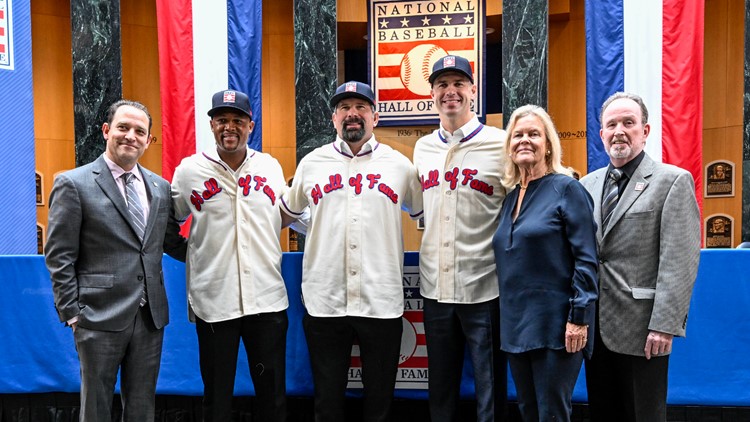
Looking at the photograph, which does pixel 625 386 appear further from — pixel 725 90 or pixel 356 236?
pixel 725 90

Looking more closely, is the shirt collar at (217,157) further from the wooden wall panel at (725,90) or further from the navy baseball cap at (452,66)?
the wooden wall panel at (725,90)

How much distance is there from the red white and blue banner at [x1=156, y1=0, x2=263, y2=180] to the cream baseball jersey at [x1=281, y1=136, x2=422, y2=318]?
136 inches

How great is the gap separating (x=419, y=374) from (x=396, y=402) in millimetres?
254

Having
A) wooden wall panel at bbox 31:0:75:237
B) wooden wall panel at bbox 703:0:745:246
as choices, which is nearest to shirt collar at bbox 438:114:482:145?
wooden wall panel at bbox 703:0:745:246

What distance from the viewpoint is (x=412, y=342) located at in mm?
3260

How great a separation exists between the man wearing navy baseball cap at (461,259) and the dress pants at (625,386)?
1.39 feet

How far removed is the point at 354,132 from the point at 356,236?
553 millimetres

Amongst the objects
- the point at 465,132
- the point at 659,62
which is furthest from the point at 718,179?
the point at 465,132

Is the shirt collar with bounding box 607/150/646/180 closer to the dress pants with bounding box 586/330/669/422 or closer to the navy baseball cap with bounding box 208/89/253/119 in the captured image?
the dress pants with bounding box 586/330/669/422

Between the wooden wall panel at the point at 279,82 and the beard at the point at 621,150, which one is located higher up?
the wooden wall panel at the point at 279,82

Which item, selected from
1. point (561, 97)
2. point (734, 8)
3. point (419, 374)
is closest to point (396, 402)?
point (419, 374)

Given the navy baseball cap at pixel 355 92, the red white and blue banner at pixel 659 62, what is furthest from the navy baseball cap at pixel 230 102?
the red white and blue banner at pixel 659 62

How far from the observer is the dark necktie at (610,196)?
8.25ft

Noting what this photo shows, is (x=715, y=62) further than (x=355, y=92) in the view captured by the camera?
Yes
